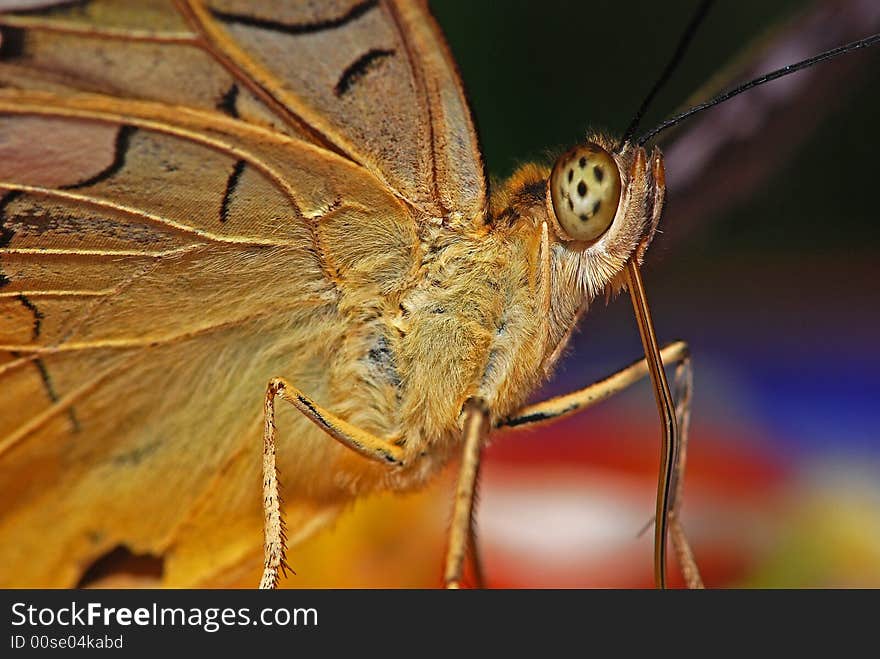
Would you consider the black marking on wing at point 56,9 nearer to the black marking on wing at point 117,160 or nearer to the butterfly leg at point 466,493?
the black marking on wing at point 117,160

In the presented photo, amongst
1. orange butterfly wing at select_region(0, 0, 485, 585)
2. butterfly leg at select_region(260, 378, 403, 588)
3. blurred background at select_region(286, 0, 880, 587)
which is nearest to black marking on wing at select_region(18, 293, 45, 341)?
orange butterfly wing at select_region(0, 0, 485, 585)

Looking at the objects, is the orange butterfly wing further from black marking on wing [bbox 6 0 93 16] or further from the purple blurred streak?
the purple blurred streak

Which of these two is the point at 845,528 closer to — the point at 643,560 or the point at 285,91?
the point at 643,560

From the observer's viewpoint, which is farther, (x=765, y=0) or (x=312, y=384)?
(x=765, y=0)

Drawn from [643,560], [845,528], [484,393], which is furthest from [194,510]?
[845,528]

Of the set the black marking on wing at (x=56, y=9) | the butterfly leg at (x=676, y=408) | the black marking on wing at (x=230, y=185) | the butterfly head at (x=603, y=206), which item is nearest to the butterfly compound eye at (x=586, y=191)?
the butterfly head at (x=603, y=206)

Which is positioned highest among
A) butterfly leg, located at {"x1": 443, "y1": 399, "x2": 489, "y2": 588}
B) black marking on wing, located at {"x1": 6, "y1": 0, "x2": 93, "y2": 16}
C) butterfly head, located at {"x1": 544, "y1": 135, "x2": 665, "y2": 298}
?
black marking on wing, located at {"x1": 6, "y1": 0, "x2": 93, "y2": 16}

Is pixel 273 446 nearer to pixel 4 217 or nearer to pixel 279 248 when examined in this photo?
pixel 279 248
